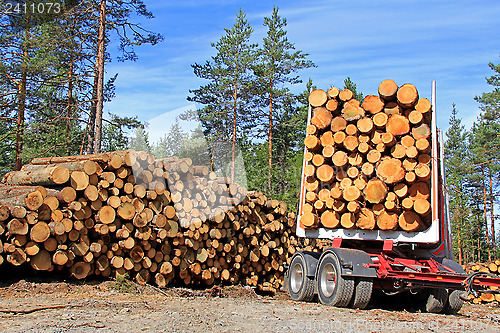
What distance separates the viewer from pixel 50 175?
730 cm

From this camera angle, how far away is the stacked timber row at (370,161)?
6.63m

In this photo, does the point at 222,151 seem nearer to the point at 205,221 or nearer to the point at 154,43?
the point at 154,43

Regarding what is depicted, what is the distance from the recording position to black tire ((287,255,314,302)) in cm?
752

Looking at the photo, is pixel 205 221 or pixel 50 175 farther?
pixel 205 221

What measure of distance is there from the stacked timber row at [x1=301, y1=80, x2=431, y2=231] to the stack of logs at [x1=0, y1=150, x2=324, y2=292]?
96.2 inches

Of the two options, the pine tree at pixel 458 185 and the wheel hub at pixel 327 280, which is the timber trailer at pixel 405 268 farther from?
the pine tree at pixel 458 185

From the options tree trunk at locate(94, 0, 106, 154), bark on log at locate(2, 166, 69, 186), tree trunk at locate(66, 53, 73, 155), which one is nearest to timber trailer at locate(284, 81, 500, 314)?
bark on log at locate(2, 166, 69, 186)

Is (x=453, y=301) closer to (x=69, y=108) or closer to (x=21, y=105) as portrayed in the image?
(x=69, y=108)

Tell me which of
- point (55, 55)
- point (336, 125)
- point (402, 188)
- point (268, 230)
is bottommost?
point (268, 230)

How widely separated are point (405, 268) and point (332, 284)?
1.16 metres

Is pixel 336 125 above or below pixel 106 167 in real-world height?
above

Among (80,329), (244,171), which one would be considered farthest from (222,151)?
(80,329)

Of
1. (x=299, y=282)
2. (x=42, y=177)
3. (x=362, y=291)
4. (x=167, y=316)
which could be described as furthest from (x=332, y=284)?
(x=42, y=177)

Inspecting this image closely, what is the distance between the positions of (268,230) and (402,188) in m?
4.35
